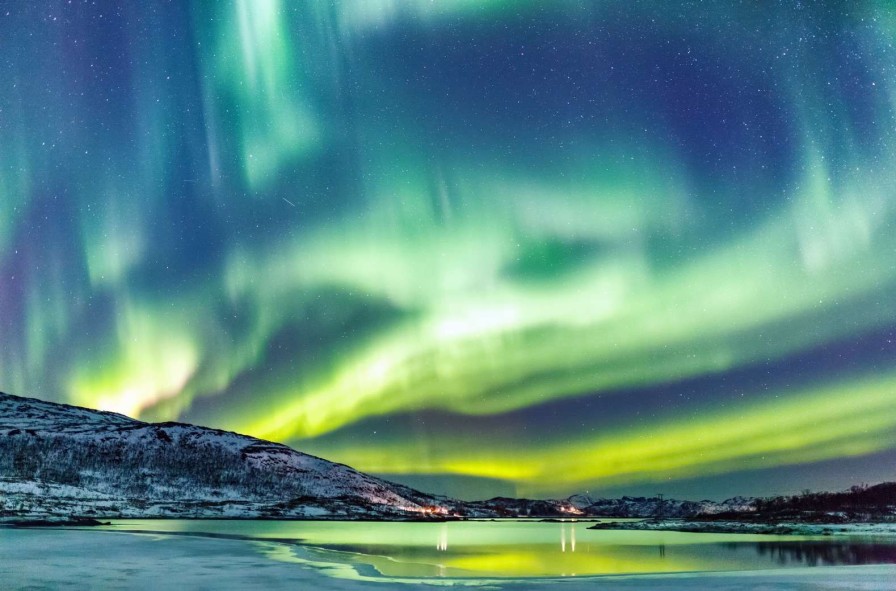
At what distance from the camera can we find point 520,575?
37.7 meters

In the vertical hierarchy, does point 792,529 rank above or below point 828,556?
below

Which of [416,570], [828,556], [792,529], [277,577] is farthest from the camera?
[792,529]

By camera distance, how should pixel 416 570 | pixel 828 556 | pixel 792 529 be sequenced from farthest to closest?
1. pixel 792 529
2. pixel 828 556
3. pixel 416 570

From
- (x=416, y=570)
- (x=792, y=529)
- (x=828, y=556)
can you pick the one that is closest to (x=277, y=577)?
(x=416, y=570)

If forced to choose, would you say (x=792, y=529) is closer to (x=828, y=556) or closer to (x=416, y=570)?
(x=828, y=556)

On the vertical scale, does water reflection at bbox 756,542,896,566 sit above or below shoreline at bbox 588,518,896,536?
above

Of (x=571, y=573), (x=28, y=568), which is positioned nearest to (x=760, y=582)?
(x=571, y=573)

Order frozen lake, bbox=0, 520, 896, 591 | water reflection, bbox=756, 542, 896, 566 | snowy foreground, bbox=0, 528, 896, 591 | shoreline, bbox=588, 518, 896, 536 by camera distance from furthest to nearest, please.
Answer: shoreline, bbox=588, 518, 896, 536
water reflection, bbox=756, 542, 896, 566
frozen lake, bbox=0, 520, 896, 591
snowy foreground, bbox=0, 528, 896, 591

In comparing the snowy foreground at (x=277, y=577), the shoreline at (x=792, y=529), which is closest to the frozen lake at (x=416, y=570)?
the snowy foreground at (x=277, y=577)

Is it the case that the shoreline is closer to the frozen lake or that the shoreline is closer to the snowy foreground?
the frozen lake

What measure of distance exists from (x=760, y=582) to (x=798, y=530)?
85.7 meters

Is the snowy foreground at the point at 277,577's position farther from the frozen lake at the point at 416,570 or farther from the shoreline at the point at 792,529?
the shoreline at the point at 792,529

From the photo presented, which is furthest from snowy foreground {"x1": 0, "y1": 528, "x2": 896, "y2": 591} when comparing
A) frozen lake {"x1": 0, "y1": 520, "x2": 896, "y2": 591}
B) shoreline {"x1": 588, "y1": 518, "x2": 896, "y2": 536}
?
shoreline {"x1": 588, "y1": 518, "x2": 896, "y2": 536}

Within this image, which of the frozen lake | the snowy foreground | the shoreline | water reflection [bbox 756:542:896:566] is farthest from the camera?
the shoreline
